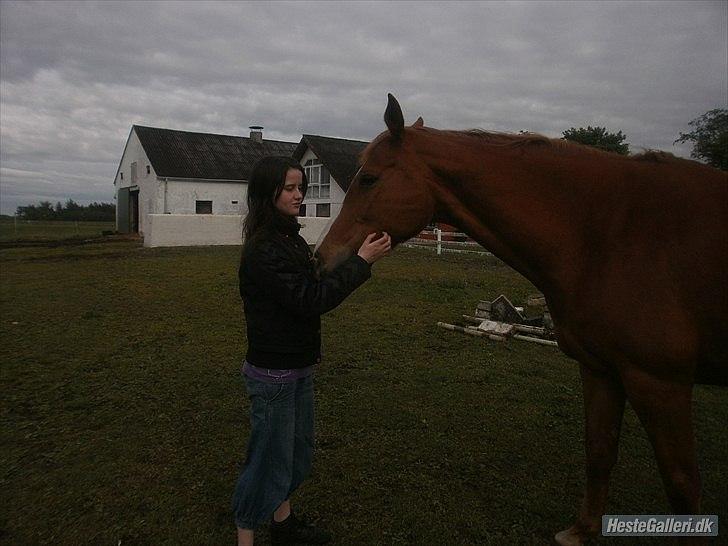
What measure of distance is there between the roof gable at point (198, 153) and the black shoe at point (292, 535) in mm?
26437

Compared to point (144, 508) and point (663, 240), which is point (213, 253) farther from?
point (663, 240)

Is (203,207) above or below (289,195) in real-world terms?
above

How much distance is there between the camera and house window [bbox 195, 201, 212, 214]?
28.4 m

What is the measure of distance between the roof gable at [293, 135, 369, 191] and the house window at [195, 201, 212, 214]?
6593 mm

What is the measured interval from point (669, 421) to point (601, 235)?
0.86 metres

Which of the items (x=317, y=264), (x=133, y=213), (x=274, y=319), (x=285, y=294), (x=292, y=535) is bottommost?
(x=292, y=535)

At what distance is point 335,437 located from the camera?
364 cm

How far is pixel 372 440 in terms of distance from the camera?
142 inches

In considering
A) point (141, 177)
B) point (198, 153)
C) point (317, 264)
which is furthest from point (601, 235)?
point (141, 177)

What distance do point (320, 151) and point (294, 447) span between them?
26333 mm

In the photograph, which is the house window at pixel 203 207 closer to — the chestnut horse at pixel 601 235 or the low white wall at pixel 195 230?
the low white wall at pixel 195 230

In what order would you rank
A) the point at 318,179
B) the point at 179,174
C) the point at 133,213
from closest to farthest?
1. the point at 179,174
2. the point at 318,179
3. the point at 133,213

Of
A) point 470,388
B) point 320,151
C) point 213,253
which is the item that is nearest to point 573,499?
point 470,388

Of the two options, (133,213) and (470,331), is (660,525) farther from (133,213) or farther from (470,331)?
(133,213)
